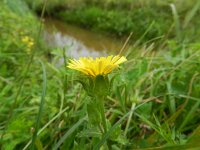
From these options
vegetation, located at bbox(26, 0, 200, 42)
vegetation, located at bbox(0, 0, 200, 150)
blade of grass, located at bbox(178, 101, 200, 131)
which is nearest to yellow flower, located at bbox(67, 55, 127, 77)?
Result: vegetation, located at bbox(0, 0, 200, 150)

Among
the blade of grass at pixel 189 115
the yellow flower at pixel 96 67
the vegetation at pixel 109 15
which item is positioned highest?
the vegetation at pixel 109 15

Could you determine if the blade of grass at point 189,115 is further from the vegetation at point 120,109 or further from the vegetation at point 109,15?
the vegetation at point 109,15

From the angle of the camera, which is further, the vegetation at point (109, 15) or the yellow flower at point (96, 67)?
the vegetation at point (109, 15)

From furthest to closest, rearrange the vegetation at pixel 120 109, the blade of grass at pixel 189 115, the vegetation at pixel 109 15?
the vegetation at pixel 109 15
the blade of grass at pixel 189 115
the vegetation at pixel 120 109

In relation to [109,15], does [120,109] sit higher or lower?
lower

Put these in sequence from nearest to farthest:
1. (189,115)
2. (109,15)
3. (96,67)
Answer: (96,67), (189,115), (109,15)

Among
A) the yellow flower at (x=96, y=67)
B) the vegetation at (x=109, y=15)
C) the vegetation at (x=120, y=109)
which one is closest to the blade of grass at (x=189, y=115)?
the vegetation at (x=120, y=109)

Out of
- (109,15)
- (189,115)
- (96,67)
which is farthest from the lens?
(109,15)

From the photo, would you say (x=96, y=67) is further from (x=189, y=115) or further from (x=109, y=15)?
(x=109, y=15)

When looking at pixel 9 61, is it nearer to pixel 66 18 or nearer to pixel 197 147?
pixel 197 147

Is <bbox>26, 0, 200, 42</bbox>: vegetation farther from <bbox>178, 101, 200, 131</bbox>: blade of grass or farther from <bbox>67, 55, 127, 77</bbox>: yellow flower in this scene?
<bbox>67, 55, 127, 77</bbox>: yellow flower

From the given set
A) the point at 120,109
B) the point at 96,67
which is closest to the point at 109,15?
the point at 120,109
